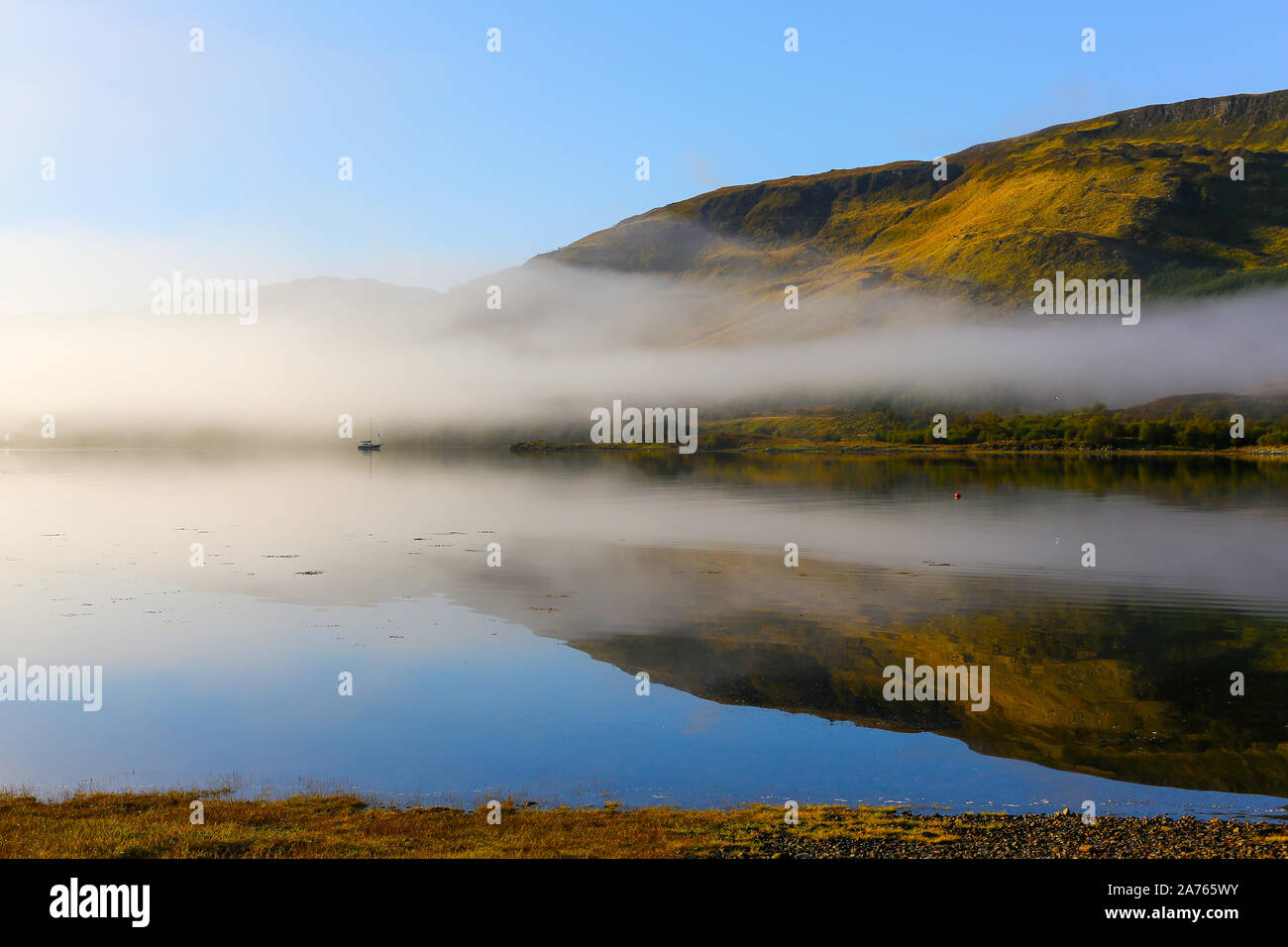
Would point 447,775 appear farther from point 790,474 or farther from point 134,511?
point 790,474

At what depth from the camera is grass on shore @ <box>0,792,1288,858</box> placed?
1967 centimetres

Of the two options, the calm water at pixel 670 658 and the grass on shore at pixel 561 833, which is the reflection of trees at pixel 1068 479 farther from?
the grass on shore at pixel 561 833

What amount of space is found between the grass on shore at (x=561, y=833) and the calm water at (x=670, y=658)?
83.2 inches

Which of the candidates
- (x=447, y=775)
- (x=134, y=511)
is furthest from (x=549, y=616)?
(x=134, y=511)

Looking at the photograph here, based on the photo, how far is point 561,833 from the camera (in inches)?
855

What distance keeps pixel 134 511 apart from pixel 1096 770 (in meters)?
113

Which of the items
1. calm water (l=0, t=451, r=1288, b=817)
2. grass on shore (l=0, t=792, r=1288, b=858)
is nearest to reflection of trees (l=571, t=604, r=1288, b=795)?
calm water (l=0, t=451, r=1288, b=817)

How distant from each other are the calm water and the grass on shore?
83.2 inches

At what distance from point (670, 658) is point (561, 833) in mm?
20379

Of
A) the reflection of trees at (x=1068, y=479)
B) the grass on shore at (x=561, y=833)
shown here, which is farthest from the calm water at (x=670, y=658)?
the reflection of trees at (x=1068, y=479)

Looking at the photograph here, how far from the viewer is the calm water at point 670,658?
27734 millimetres
